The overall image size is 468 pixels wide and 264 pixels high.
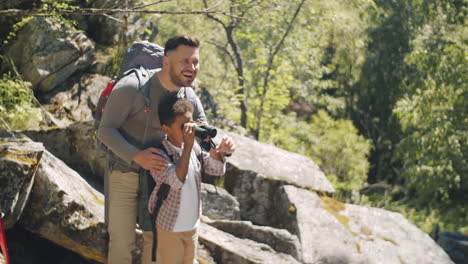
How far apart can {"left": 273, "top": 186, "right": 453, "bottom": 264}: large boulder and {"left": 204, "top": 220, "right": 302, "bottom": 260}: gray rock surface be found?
22 centimetres

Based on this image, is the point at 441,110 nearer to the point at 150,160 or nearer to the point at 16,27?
the point at 16,27

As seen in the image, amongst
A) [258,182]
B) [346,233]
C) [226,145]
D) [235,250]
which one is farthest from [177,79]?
[346,233]

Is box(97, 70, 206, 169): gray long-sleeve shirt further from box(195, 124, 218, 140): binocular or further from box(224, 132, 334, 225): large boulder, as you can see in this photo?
box(224, 132, 334, 225): large boulder

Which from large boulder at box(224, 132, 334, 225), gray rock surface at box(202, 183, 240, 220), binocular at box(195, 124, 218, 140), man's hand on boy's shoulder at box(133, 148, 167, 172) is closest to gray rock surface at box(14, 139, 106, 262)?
man's hand on boy's shoulder at box(133, 148, 167, 172)

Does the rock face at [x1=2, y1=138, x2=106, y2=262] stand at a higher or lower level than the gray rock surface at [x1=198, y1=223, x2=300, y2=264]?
higher

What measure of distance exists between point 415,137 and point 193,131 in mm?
10893

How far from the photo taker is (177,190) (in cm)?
294

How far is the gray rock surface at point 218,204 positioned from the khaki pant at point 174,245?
2.56m

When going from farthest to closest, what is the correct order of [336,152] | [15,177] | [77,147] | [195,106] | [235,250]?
[336,152]
[77,147]
[235,250]
[15,177]
[195,106]

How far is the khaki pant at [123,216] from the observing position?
314 cm

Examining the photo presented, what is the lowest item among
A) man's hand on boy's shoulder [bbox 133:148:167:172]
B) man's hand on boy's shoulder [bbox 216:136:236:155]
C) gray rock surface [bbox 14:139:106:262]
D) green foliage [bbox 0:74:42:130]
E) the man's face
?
gray rock surface [bbox 14:139:106:262]

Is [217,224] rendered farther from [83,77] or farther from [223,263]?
[83,77]

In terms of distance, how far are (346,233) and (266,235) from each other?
137 cm

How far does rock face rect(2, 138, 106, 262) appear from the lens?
3.90 meters
